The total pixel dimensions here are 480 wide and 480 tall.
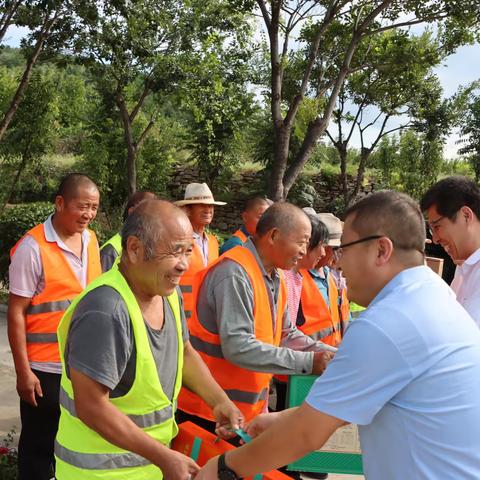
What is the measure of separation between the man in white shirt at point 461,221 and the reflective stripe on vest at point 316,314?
1.17 meters

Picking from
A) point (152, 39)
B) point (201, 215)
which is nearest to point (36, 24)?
point (152, 39)

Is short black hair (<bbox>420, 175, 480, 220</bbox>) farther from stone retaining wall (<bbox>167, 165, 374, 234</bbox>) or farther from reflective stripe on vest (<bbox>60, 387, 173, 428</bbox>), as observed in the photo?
stone retaining wall (<bbox>167, 165, 374, 234</bbox>)

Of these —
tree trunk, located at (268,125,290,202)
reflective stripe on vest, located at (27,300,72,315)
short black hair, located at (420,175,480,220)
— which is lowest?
reflective stripe on vest, located at (27,300,72,315)

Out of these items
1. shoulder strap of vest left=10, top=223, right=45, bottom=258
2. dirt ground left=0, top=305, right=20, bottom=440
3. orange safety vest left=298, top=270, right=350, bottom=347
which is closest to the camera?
shoulder strap of vest left=10, top=223, right=45, bottom=258

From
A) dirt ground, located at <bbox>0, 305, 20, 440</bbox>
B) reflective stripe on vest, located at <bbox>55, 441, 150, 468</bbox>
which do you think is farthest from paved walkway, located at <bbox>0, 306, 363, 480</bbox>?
reflective stripe on vest, located at <bbox>55, 441, 150, 468</bbox>

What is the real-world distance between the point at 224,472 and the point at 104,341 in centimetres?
55

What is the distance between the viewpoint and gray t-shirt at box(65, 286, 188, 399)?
1.86m

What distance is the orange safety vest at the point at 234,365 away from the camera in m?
3.01

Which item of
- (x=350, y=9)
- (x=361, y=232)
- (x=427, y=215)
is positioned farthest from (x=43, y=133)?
(x=361, y=232)

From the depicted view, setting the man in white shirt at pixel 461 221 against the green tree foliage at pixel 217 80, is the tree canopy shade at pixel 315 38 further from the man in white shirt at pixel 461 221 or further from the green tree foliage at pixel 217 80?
the man in white shirt at pixel 461 221

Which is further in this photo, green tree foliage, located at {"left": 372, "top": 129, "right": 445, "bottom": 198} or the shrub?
green tree foliage, located at {"left": 372, "top": 129, "right": 445, "bottom": 198}

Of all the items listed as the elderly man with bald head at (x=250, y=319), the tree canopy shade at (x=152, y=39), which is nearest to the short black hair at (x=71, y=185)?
the elderly man with bald head at (x=250, y=319)

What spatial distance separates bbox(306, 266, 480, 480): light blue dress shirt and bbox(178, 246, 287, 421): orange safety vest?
4.88ft

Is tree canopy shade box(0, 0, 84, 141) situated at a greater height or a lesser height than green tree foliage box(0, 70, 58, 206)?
greater
